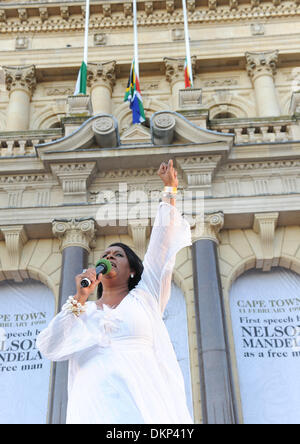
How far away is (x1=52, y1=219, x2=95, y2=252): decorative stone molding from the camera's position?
427 inches

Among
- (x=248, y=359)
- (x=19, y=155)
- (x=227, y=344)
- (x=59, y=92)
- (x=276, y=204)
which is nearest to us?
(x=227, y=344)

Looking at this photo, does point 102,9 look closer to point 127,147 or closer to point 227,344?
point 127,147

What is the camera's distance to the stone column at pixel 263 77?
1694 cm

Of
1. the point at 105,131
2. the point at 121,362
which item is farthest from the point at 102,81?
the point at 121,362

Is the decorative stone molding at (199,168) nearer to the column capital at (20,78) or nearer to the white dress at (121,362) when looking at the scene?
the white dress at (121,362)

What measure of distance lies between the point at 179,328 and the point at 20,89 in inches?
432

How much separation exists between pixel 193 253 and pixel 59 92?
32.7ft

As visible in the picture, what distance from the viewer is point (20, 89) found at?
1783 cm

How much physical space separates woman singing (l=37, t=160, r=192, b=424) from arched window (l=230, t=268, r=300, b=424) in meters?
6.54

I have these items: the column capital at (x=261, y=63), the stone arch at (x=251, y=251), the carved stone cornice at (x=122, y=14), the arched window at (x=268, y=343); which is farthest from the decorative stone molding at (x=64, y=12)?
the arched window at (x=268, y=343)

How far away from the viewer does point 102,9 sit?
1928 cm

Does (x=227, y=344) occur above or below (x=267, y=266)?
below

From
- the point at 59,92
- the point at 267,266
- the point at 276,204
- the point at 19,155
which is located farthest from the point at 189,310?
the point at 59,92

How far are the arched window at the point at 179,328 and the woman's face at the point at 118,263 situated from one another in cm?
613
